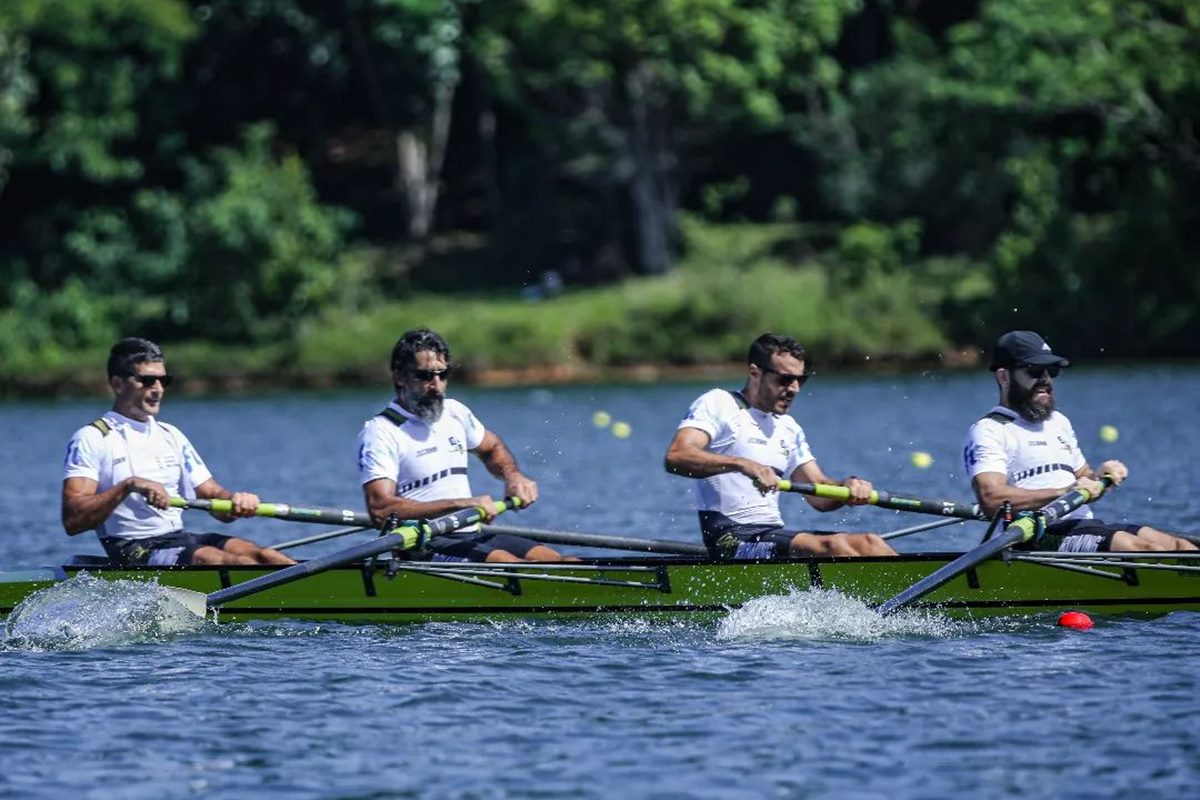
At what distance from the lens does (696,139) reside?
5800 centimetres

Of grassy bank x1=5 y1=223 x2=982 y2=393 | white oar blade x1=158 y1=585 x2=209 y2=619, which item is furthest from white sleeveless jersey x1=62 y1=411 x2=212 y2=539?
grassy bank x1=5 y1=223 x2=982 y2=393

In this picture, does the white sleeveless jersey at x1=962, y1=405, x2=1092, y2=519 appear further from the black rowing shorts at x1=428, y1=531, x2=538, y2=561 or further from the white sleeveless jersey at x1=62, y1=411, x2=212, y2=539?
the white sleeveless jersey at x1=62, y1=411, x2=212, y2=539

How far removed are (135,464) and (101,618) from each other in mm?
1156

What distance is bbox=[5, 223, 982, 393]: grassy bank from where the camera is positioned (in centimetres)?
5131

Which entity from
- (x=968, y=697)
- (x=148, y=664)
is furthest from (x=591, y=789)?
(x=148, y=664)

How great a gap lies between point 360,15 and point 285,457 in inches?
1039

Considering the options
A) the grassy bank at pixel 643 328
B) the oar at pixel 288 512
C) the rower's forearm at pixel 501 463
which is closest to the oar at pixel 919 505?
the rower's forearm at pixel 501 463

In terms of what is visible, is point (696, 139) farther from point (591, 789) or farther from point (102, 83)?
point (591, 789)

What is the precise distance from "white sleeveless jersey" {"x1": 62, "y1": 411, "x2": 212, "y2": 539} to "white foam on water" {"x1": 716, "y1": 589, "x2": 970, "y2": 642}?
14.0ft

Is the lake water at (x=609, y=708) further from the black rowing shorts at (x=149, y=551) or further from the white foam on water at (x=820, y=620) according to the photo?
the black rowing shorts at (x=149, y=551)

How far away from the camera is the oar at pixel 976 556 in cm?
1562

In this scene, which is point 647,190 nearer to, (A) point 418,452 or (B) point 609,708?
(A) point 418,452

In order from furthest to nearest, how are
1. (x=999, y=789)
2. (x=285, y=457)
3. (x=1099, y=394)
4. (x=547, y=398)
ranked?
(x=547, y=398)
(x=1099, y=394)
(x=285, y=457)
(x=999, y=789)

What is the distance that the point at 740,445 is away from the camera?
1630 cm
